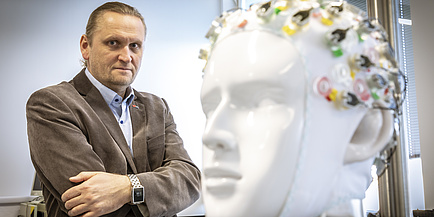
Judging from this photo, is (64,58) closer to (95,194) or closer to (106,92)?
(106,92)

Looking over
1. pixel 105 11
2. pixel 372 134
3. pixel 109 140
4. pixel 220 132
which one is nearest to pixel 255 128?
pixel 220 132

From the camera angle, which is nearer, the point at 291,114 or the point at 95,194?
the point at 291,114

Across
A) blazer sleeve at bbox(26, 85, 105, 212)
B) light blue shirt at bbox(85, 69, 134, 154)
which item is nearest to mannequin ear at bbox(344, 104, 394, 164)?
blazer sleeve at bbox(26, 85, 105, 212)

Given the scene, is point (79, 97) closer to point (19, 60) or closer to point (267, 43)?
point (267, 43)

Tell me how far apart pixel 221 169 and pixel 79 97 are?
3.51ft

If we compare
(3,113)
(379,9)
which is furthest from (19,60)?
(379,9)

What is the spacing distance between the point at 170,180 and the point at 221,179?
2.83 feet

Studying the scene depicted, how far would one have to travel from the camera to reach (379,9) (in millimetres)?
1122

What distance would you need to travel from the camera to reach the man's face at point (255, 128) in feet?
2.38

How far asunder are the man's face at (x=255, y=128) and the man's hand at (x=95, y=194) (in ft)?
2.44

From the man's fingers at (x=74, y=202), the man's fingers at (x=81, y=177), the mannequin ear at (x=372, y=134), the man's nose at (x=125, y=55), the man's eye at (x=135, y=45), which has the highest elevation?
the man's eye at (x=135, y=45)

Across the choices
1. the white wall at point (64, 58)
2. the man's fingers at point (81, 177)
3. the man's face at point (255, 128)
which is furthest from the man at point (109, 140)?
the white wall at point (64, 58)

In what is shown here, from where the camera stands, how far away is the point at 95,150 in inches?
62.1

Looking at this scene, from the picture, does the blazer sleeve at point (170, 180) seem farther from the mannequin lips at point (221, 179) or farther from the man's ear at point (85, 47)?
the mannequin lips at point (221, 179)
